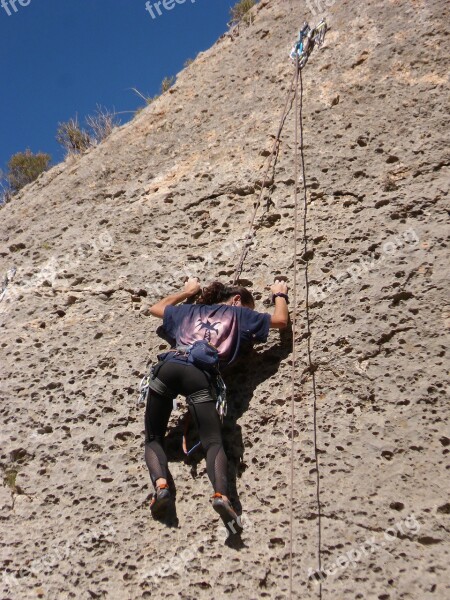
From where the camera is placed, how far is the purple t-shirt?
3.48 metres

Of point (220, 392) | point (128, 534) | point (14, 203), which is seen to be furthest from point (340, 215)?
point (14, 203)

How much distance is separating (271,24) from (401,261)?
3.83m

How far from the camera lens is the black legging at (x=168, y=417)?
3.15m

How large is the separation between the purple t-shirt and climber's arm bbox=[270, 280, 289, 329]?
0.05m

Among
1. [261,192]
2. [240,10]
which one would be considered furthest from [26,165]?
[261,192]

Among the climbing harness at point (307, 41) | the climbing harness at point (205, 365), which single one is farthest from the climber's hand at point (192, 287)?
the climbing harness at point (307, 41)

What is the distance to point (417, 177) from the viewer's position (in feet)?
13.5

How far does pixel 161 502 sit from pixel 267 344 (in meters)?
1.20

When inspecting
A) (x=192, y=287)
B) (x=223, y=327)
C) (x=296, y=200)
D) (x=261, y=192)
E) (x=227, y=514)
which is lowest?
(x=227, y=514)

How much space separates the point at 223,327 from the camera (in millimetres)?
3516

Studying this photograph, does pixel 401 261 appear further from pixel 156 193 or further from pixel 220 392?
pixel 156 193

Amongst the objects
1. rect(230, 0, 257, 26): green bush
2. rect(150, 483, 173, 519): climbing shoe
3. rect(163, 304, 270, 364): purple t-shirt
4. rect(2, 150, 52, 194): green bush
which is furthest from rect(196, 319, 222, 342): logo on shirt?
rect(2, 150, 52, 194): green bush

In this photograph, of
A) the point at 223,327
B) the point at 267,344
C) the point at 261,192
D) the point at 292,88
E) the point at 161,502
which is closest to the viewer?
the point at 161,502

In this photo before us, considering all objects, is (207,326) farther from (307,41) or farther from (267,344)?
(307,41)
